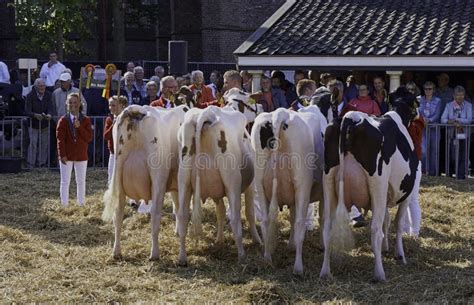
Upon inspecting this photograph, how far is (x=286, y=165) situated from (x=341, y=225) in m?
0.83

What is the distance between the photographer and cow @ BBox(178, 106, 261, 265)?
8.80 metres

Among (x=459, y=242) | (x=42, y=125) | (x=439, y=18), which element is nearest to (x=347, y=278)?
(x=459, y=242)

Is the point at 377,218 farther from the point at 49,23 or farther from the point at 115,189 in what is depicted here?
the point at 49,23

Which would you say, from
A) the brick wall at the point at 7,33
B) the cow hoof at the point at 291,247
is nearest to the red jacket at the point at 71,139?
the cow hoof at the point at 291,247

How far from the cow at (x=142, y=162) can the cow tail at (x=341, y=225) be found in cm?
191

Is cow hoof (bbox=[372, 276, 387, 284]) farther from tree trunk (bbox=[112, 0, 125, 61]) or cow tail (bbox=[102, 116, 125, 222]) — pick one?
tree trunk (bbox=[112, 0, 125, 61])

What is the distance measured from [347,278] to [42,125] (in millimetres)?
10528

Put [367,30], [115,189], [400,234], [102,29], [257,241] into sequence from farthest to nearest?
1. [102,29]
2. [367,30]
3. [257,241]
4. [400,234]
5. [115,189]

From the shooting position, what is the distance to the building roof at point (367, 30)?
1899 centimetres

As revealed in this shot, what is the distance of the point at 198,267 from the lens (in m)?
8.85

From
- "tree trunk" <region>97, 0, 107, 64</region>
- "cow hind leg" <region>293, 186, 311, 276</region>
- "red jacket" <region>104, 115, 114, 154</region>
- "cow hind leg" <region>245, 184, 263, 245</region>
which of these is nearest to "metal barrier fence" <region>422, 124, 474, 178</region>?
"red jacket" <region>104, 115, 114, 154</region>

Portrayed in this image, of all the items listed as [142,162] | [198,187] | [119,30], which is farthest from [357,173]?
[119,30]

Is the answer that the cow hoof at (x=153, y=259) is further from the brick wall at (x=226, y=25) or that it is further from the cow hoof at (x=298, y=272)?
the brick wall at (x=226, y=25)

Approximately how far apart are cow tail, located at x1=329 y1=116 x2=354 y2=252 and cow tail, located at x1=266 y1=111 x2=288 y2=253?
0.62 meters
